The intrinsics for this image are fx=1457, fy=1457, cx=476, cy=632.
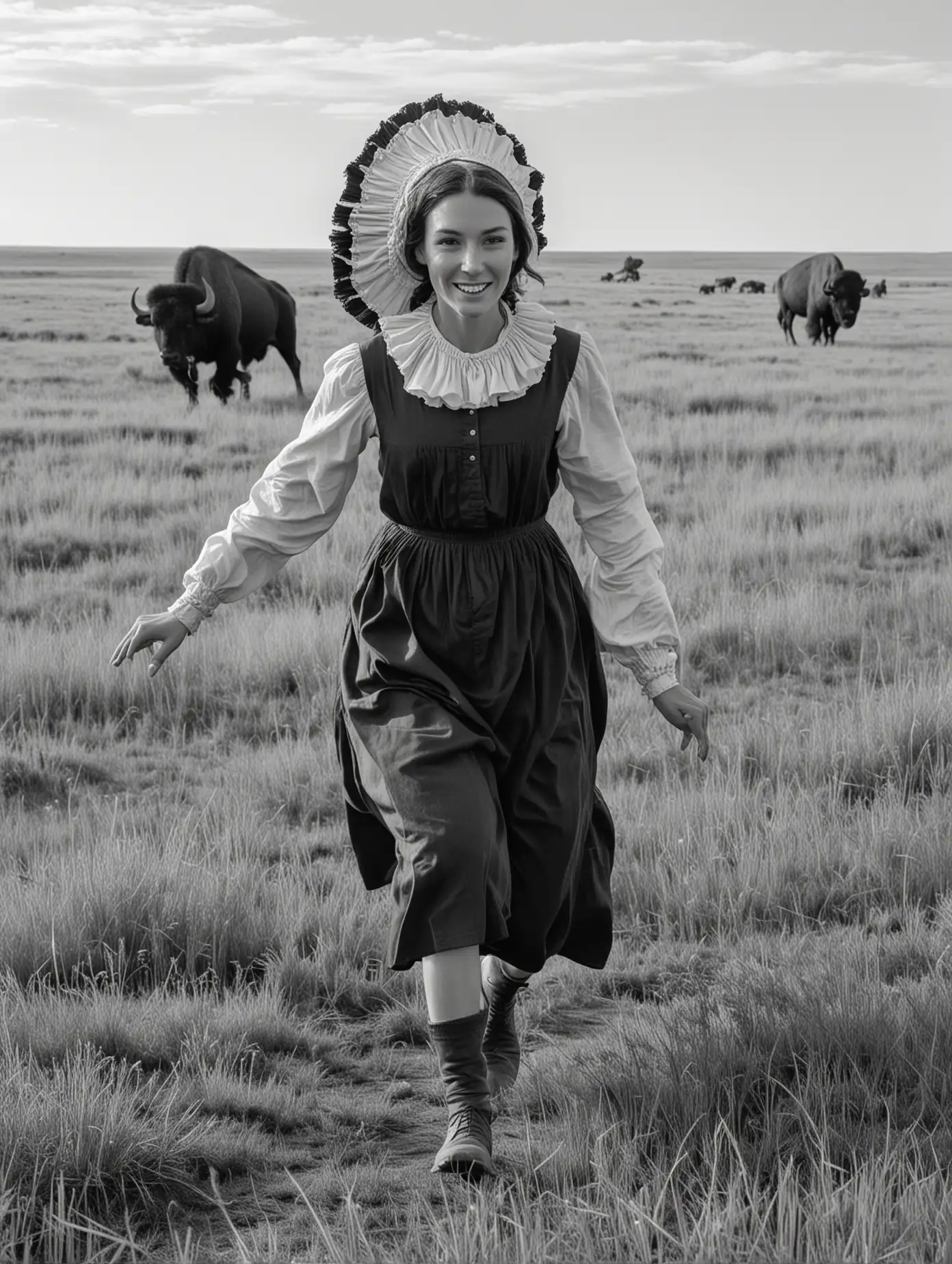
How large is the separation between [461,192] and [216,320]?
16.3m

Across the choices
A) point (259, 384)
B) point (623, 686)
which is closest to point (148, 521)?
point (623, 686)

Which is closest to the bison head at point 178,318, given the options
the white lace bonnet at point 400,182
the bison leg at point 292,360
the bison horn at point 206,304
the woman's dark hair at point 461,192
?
the bison horn at point 206,304

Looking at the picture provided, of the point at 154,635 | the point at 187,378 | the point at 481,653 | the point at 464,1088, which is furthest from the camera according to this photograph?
the point at 187,378

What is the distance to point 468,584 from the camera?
9.93ft

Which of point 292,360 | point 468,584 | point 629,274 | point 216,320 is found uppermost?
point 629,274

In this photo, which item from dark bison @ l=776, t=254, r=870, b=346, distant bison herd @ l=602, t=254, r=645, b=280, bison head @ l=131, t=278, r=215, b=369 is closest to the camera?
bison head @ l=131, t=278, r=215, b=369

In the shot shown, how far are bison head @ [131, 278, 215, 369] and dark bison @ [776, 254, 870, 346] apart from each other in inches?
626

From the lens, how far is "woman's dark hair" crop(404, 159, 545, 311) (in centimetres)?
309

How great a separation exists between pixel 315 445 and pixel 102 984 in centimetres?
146

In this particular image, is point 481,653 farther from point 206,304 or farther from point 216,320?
point 216,320

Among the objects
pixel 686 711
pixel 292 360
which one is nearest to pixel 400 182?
pixel 686 711

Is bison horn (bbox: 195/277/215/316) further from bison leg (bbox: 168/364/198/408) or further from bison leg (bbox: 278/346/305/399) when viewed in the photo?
bison leg (bbox: 278/346/305/399)

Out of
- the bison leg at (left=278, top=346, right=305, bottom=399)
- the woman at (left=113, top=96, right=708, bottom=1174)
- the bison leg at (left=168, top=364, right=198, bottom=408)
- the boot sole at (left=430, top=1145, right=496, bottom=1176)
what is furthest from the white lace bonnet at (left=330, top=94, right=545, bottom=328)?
the bison leg at (left=278, top=346, right=305, bottom=399)

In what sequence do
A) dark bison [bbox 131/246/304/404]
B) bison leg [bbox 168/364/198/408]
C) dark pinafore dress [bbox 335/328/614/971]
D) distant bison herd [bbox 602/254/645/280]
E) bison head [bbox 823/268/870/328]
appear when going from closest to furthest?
dark pinafore dress [bbox 335/328/614/971]
bison leg [bbox 168/364/198/408]
dark bison [bbox 131/246/304/404]
bison head [bbox 823/268/870/328]
distant bison herd [bbox 602/254/645/280]
